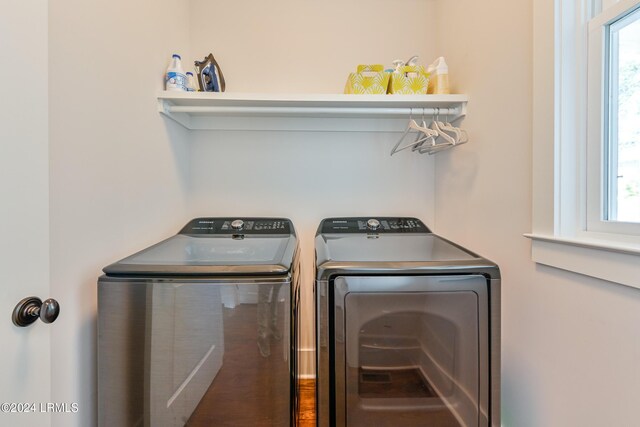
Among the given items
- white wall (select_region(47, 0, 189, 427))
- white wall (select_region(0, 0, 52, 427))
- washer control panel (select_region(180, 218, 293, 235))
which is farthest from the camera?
washer control panel (select_region(180, 218, 293, 235))

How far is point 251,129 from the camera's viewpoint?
1788 millimetres

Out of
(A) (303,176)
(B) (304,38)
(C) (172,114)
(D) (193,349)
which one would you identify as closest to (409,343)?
(D) (193,349)

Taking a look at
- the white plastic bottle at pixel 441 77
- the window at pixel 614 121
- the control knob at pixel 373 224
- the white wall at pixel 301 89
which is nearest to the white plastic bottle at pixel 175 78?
the white wall at pixel 301 89

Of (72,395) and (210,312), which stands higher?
(210,312)

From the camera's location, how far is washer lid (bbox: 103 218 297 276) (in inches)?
35.6

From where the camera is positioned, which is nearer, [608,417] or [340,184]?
[608,417]

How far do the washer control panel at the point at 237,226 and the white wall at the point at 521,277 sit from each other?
3.34ft

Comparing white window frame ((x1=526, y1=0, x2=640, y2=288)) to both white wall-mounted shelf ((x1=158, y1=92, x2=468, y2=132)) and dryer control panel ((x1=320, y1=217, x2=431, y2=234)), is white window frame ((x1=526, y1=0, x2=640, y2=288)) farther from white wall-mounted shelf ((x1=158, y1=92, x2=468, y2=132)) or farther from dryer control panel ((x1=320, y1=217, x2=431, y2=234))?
dryer control panel ((x1=320, y1=217, x2=431, y2=234))

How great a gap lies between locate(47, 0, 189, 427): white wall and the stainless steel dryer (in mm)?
785

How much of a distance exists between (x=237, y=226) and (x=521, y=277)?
1.40m

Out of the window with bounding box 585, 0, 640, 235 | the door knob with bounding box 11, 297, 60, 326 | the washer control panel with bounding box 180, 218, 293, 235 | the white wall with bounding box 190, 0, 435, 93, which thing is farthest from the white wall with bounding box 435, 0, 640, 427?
the door knob with bounding box 11, 297, 60, 326

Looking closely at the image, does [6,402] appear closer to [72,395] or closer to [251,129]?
[72,395]

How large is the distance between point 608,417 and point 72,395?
160 centimetres

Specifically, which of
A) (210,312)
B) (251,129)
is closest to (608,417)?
→ (210,312)
